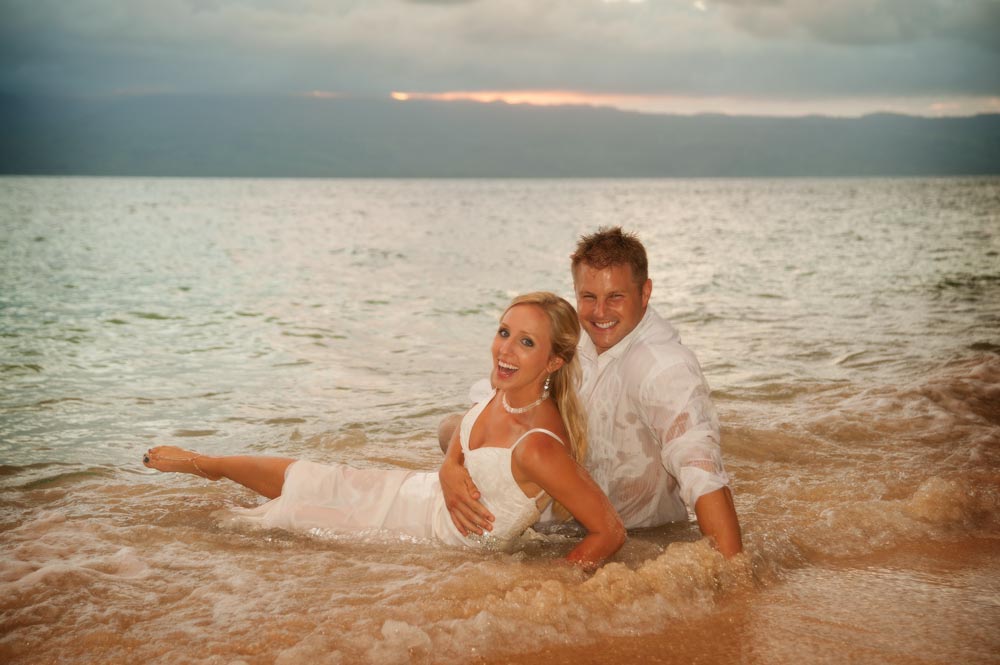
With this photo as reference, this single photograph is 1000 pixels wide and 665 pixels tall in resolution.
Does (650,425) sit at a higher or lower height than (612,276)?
lower

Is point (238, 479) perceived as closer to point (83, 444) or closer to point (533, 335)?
point (533, 335)

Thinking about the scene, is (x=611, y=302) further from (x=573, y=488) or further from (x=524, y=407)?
(x=573, y=488)

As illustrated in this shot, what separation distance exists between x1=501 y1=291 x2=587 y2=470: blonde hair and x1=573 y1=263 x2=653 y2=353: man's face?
25 centimetres

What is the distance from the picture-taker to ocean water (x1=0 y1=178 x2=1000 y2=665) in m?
3.73

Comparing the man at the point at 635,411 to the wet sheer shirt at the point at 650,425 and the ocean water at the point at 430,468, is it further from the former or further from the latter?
the ocean water at the point at 430,468

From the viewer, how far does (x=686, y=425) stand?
13.8 feet

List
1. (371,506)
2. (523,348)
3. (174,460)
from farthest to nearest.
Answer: (174,460) < (371,506) < (523,348)

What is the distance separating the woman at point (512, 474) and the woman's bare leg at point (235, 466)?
170mm

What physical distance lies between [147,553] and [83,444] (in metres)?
3.05

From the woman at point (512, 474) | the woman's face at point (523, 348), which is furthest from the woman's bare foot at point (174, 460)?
the woman's face at point (523, 348)

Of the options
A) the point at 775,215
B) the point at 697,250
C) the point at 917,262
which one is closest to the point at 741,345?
the point at 917,262

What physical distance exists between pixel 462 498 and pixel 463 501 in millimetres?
19

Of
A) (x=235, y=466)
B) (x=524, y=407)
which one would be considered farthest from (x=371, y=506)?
(x=524, y=407)

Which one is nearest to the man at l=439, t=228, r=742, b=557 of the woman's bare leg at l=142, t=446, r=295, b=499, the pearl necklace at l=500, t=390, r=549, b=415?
the pearl necklace at l=500, t=390, r=549, b=415
